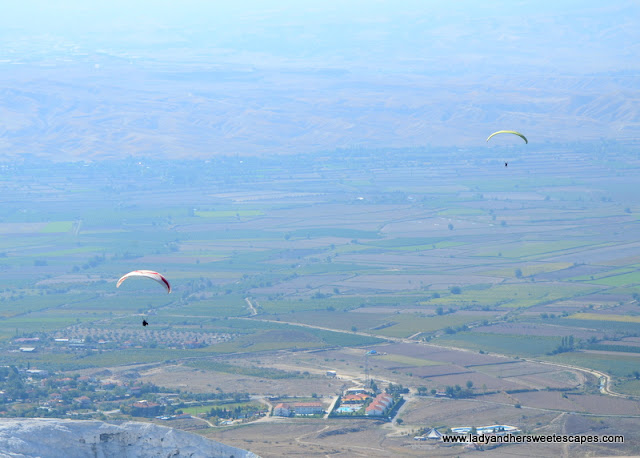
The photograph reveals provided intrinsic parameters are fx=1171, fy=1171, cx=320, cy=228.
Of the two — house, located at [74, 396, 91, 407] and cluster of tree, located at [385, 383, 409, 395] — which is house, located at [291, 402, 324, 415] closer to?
cluster of tree, located at [385, 383, 409, 395]

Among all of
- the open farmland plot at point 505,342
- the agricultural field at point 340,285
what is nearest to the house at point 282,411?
the agricultural field at point 340,285

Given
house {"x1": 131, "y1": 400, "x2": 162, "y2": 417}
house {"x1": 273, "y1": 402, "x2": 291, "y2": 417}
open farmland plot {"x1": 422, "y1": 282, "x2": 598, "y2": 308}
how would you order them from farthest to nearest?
open farmland plot {"x1": 422, "y1": 282, "x2": 598, "y2": 308}
house {"x1": 131, "y1": 400, "x2": 162, "y2": 417}
house {"x1": 273, "y1": 402, "x2": 291, "y2": 417}

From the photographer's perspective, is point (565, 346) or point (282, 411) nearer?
point (282, 411)

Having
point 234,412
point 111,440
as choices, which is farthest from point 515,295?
point 111,440

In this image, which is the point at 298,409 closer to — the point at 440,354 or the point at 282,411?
the point at 282,411

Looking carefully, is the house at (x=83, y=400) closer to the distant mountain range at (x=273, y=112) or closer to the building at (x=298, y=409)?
the building at (x=298, y=409)

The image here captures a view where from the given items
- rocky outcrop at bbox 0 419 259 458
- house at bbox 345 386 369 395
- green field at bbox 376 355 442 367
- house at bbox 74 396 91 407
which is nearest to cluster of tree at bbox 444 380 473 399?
house at bbox 345 386 369 395

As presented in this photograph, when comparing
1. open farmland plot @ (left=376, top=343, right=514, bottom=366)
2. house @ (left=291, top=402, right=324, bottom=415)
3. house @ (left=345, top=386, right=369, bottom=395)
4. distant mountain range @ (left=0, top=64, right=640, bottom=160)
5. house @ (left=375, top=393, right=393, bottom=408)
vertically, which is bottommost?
house @ (left=291, top=402, right=324, bottom=415)

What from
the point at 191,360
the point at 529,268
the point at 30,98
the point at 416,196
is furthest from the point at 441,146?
the point at 191,360
